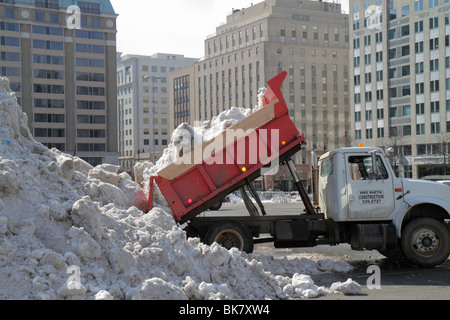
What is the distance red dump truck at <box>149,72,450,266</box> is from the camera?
11.1 m

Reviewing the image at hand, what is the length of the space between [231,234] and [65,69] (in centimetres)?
7991

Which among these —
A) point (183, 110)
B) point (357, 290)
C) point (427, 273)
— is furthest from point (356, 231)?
point (183, 110)

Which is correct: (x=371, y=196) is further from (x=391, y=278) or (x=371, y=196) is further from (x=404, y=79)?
(x=404, y=79)

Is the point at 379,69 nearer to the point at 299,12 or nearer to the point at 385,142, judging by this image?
the point at 385,142

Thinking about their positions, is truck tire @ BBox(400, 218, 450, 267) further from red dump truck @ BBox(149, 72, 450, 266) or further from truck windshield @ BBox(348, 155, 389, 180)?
truck windshield @ BBox(348, 155, 389, 180)

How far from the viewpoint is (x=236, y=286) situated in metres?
8.13

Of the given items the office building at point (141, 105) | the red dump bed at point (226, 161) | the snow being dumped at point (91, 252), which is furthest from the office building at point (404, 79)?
the office building at point (141, 105)

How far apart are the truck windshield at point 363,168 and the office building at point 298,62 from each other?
3094 inches

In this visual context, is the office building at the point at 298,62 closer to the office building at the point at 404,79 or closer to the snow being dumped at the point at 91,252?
the office building at the point at 404,79

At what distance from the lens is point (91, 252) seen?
7922mm

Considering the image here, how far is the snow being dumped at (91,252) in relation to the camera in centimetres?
726

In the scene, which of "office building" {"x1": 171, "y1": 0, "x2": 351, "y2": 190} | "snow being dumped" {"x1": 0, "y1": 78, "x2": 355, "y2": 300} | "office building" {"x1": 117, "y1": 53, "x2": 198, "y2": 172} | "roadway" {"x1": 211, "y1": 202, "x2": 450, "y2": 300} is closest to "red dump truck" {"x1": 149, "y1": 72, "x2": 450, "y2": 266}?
"roadway" {"x1": 211, "y1": 202, "x2": 450, "y2": 300}

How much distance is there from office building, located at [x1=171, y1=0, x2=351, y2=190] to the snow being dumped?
8122 cm

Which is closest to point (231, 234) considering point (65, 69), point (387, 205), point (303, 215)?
point (303, 215)
